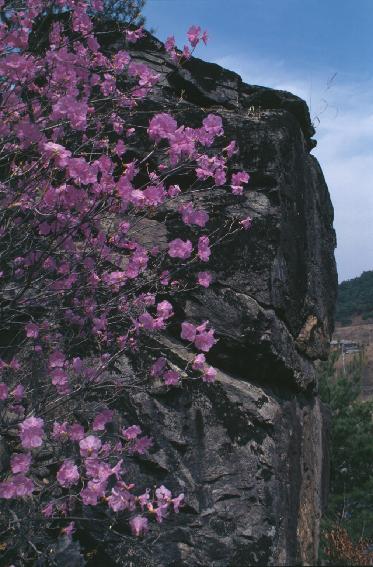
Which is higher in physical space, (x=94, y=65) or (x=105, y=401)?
(x=94, y=65)

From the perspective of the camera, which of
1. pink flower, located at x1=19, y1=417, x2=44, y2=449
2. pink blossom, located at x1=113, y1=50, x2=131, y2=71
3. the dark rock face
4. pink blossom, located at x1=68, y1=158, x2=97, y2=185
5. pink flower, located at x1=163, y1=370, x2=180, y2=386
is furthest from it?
pink blossom, located at x1=113, y1=50, x2=131, y2=71

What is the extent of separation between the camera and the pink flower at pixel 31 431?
112 inches

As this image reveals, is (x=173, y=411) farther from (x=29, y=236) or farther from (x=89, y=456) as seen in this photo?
(x=29, y=236)

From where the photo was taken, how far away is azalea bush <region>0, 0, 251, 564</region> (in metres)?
3.34

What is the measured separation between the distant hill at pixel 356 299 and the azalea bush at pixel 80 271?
52607mm

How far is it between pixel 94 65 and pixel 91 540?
358 cm

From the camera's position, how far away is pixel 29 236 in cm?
371

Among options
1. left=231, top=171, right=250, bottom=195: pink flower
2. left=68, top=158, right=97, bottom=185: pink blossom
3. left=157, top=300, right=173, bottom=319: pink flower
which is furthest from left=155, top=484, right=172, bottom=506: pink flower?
left=231, top=171, right=250, bottom=195: pink flower

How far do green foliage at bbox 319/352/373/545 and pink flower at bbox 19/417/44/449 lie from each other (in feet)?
17.5

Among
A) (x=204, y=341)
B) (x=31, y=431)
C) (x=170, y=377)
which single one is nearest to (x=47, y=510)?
(x=31, y=431)

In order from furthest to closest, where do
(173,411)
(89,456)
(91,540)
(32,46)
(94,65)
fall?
1. (32,46)
2. (94,65)
3. (173,411)
4. (91,540)
5. (89,456)

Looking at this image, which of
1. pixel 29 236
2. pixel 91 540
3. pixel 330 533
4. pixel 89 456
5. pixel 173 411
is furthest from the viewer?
pixel 330 533

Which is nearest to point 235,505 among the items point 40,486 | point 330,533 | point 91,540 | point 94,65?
point 91,540

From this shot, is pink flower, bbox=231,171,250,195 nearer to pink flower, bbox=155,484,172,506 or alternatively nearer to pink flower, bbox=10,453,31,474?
pink flower, bbox=155,484,172,506
